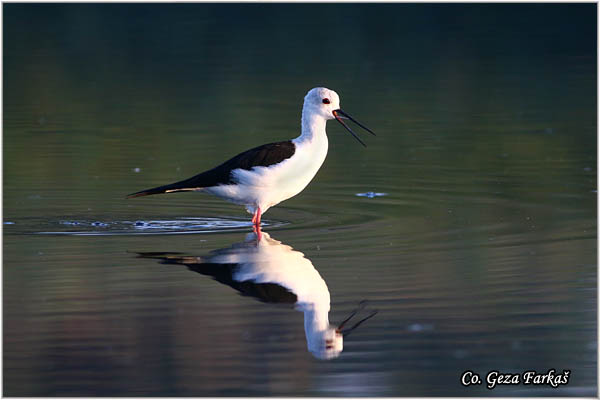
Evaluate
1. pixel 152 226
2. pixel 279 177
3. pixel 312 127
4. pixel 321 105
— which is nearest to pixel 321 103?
pixel 321 105

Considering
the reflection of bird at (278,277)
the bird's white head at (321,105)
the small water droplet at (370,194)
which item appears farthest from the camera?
the small water droplet at (370,194)

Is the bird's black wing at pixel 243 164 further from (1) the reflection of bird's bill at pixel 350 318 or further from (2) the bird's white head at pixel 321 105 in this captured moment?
(1) the reflection of bird's bill at pixel 350 318

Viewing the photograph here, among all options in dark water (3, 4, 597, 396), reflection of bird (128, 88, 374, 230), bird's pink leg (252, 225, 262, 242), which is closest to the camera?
dark water (3, 4, 597, 396)

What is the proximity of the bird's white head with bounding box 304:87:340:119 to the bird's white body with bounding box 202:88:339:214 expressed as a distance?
12 cm

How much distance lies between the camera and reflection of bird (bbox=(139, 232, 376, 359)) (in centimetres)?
701

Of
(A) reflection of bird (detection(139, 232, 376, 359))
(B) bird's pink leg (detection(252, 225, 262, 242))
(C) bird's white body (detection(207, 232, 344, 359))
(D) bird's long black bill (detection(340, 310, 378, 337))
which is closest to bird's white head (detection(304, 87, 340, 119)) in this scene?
(B) bird's pink leg (detection(252, 225, 262, 242))

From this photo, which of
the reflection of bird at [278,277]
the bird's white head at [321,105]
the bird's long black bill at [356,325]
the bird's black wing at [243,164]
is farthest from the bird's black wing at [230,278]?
the bird's white head at [321,105]

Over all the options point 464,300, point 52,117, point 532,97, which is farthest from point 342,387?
point 532,97

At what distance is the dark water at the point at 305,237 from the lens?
21.5 feet

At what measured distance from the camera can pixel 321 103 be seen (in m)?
10.6

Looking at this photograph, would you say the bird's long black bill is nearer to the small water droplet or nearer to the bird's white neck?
the bird's white neck

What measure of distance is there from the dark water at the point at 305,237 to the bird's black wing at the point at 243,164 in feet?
1.20

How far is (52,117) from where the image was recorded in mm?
18969

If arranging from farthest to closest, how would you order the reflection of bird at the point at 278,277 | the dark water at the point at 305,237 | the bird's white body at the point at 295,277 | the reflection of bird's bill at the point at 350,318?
the reflection of bird's bill at the point at 350,318, the reflection of bird at the point at 278,277, the bird's white body at the point at 295,277, the dark water at the point at 305,237
